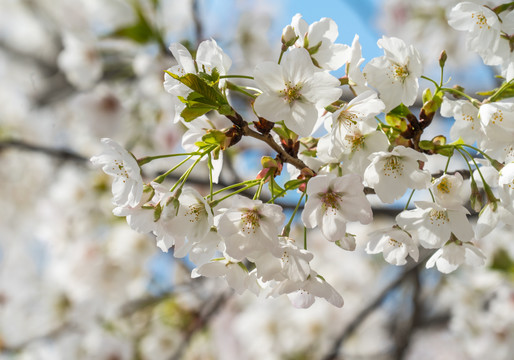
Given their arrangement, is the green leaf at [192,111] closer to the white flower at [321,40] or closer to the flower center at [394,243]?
the white flower at [321,40]

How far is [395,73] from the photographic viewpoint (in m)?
0.66

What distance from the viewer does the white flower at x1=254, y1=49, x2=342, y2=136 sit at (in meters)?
0.63

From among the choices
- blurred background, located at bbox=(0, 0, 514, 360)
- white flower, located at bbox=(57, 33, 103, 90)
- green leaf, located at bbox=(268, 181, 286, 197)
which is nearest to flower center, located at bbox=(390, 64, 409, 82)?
green leaf, located at bbox=(268, 181, 286, 197)

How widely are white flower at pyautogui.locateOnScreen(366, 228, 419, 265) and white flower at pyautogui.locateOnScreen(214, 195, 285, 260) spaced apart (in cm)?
18

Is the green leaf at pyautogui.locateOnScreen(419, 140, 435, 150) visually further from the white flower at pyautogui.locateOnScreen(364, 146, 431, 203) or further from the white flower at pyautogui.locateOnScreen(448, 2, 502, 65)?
the white flower at pyautogui.locateOnScreen(448, 2, 502, 65)

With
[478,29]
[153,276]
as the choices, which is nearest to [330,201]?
[478,29]

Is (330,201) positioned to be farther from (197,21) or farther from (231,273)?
(197,21)

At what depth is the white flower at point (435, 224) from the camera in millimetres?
679

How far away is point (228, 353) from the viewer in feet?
11.6

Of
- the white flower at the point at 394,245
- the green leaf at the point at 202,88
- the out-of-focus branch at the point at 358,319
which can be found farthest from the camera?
the out-of-focus branch at the point at 358,319

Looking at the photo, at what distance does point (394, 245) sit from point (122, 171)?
0.41 metres

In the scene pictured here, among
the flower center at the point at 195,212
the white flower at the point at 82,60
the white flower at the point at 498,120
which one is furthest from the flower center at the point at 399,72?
the white flower at the point at 82,60

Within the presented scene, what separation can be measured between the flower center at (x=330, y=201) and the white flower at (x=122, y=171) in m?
0.24

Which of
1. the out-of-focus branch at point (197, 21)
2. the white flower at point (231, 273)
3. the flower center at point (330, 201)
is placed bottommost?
the out-of-focus branch at point (197, 21)
